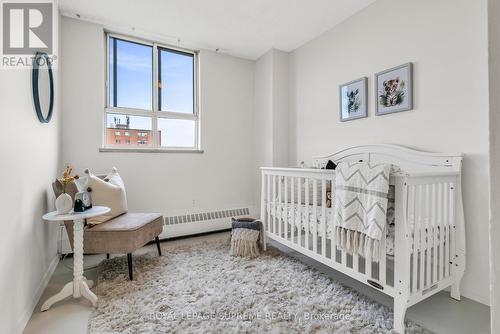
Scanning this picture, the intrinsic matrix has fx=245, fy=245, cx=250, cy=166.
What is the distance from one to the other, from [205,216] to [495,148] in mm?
3047

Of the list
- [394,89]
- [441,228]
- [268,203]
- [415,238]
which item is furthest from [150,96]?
[441,228]

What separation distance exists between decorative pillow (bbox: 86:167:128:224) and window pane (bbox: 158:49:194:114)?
1256mm

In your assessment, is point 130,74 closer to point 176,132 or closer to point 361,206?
Answer: point 176,132

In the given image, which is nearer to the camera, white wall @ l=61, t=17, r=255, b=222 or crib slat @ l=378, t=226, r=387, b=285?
crib slat @ l=378, t=226, r=387, b=285

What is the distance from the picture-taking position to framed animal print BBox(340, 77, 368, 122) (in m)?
2.34

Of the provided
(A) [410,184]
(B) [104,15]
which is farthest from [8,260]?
(B) [104,15]

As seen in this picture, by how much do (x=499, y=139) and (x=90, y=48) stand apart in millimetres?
3283

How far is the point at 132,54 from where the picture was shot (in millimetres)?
2979

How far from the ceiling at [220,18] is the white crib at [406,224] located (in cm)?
143

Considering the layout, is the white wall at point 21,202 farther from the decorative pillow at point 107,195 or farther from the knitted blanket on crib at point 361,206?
the knitted blanket on crib at point 361,206

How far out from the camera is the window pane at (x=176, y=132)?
3.13 m

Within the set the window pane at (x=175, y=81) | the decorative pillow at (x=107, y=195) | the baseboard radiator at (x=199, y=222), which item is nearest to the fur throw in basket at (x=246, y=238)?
the baseboard radiator at (x=199, y=222)

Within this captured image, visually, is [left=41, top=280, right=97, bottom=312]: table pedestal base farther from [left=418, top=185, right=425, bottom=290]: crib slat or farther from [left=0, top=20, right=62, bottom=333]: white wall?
[left=418, top=185, right=425, bottom=290]: crib slat

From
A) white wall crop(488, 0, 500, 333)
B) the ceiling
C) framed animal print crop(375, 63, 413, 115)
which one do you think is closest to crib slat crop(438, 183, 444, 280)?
framed animal print crop(375, 63, 413, 115)
